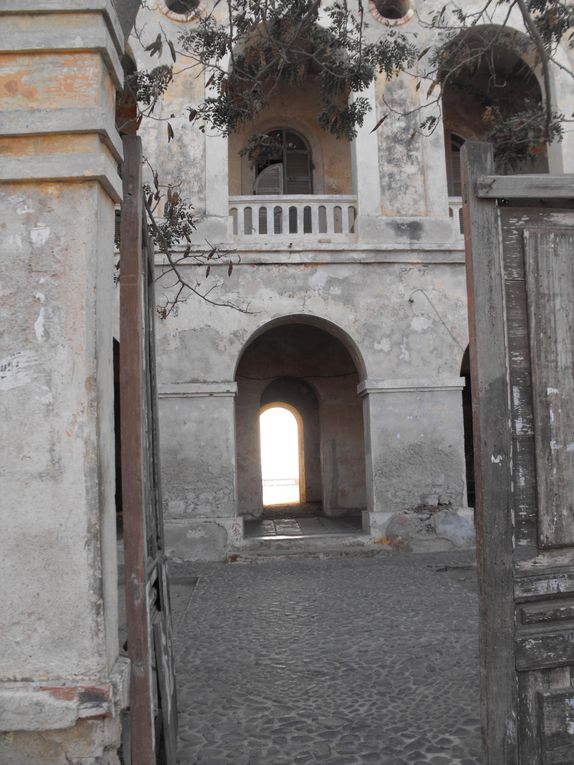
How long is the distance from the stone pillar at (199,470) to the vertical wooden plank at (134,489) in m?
6.51

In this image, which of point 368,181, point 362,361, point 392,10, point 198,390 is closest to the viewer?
point 198,390

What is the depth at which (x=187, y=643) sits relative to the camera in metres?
5.28

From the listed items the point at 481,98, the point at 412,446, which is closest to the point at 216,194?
the point at 412,446

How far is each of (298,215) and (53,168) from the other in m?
7.76

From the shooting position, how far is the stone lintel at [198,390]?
9289mm

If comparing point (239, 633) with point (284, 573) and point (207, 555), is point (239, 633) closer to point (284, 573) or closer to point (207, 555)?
point (284, 573)

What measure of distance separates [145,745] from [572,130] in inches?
383

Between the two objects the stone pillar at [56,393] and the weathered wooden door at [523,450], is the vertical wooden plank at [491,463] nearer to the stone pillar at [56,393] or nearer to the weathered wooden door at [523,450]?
the weathered wooden door at [523,450]

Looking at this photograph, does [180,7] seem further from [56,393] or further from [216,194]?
[56,393]

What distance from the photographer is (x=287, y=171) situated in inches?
487

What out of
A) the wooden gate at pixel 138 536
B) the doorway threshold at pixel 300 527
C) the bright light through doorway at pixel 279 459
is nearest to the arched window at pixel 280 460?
the bright light through doorway at pixel 279 459

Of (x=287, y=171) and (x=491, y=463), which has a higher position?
(x=287, y=171)

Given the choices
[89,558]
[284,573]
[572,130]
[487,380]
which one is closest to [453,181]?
[572,130]

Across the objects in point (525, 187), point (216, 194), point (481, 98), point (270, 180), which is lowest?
point (525, 187)
